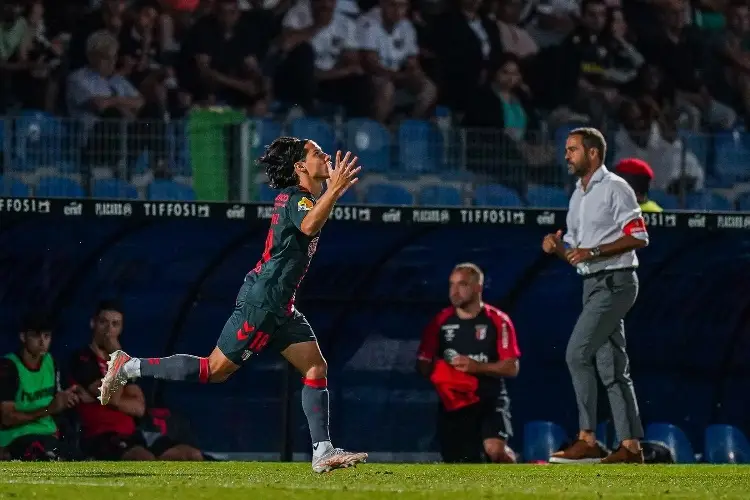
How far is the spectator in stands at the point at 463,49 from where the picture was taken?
1441cm

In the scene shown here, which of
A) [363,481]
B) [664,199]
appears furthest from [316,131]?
[363,481]

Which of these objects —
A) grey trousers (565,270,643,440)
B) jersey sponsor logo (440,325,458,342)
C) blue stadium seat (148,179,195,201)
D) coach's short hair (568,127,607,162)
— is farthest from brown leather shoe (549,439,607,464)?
blue stadium seat (148,179,195,201)

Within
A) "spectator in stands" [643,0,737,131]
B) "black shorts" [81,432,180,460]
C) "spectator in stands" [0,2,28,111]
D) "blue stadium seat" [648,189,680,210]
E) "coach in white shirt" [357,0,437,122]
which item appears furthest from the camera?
"spectator in stands" [643,0,737,131]

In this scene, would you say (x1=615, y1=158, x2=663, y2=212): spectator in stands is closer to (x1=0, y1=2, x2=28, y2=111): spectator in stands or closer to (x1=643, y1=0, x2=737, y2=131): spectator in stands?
(x1=643, y1=0, x2=737, y2=131): spectator in stands

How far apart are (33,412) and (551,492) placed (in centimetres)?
474

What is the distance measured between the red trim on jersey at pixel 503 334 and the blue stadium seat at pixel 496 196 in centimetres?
93

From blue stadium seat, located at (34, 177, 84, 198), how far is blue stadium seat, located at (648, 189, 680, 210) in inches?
186

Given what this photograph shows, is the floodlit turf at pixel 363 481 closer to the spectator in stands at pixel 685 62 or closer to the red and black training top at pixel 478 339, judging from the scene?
the red and black training top at pixel 478 339

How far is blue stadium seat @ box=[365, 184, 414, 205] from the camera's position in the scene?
37.9 ft

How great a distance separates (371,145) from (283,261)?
406 cm

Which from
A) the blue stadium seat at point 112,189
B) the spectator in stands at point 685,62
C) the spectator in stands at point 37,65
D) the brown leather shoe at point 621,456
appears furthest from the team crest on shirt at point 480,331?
the spectator in stands at point 685,62

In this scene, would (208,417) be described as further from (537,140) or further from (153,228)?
(537,140)

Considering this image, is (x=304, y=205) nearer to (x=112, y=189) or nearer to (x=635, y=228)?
(x=635, y=228)

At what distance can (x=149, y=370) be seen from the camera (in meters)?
7.73
